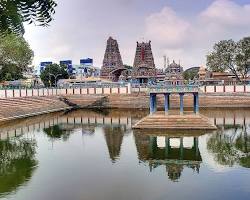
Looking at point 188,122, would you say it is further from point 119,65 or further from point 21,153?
point 119,65

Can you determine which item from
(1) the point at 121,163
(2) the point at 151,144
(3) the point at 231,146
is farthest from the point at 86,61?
(1) the point at 121,163

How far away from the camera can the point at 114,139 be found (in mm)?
29750

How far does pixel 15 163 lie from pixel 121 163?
5665 mm

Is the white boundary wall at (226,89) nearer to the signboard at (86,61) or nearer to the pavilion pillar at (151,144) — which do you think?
the pavilion pillar at (151,144)

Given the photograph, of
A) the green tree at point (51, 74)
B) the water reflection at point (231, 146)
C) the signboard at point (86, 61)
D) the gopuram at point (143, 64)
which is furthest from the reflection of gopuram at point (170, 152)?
the signboard at point (86, 61)

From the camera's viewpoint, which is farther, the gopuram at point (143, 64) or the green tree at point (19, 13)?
the gopuram at point (143, 64)

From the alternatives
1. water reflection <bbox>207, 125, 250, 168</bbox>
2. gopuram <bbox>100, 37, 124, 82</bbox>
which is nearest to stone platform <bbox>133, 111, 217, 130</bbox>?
water reflection <bbox>207, 125, 250, 168</bbox>

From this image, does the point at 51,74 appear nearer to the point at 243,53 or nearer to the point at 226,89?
the point at 243,53

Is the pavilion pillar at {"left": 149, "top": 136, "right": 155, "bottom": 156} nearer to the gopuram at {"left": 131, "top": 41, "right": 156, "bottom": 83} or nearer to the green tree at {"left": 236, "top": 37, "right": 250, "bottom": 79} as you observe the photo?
the green tree at {"left": 236, "top": 37, "right": 250, "bottom": 79}

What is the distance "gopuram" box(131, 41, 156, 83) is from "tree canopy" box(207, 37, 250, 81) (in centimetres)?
2008

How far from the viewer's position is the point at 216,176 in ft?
58.7

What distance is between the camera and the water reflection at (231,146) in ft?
69.9

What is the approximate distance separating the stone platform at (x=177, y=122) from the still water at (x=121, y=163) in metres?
1.15

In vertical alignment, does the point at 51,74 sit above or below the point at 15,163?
above
